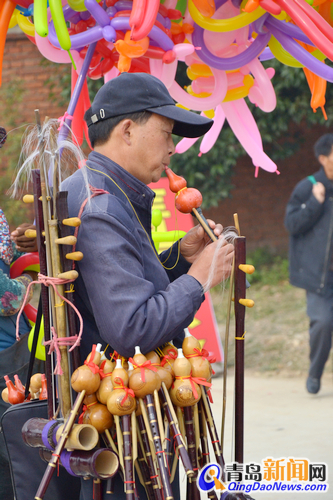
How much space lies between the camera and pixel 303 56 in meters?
2.33

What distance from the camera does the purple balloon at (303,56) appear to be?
226 cm

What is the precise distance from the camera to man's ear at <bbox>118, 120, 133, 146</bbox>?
58.1 inches

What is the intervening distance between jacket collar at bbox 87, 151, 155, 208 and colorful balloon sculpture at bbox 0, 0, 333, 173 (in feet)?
2.45

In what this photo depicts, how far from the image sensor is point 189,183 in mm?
7207

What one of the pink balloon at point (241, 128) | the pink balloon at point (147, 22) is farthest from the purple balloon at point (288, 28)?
the pink balloon at point (147, 22)

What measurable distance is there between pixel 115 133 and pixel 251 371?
166 inches

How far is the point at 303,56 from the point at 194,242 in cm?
108

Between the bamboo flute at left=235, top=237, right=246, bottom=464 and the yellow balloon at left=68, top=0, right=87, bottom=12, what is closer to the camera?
the bamboo flute at left=235, top=237, right=246, bottom=464

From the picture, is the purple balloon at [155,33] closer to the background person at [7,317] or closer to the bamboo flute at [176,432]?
the background person at [7,317]

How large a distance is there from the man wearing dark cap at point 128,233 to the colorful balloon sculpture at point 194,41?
0.76m

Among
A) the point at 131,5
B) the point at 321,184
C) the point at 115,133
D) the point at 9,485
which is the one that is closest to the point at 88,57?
the point at 131,5

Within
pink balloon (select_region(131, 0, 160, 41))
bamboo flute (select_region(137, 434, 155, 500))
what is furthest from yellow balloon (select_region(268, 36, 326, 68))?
bamboo flute (select_region(137, 434, 155, 500))

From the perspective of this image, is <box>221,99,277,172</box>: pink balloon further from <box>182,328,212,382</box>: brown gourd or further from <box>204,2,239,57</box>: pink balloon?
<box>182,328,212,382</box>: brown gourd

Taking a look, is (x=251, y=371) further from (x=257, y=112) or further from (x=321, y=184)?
(x=257, y=112)
